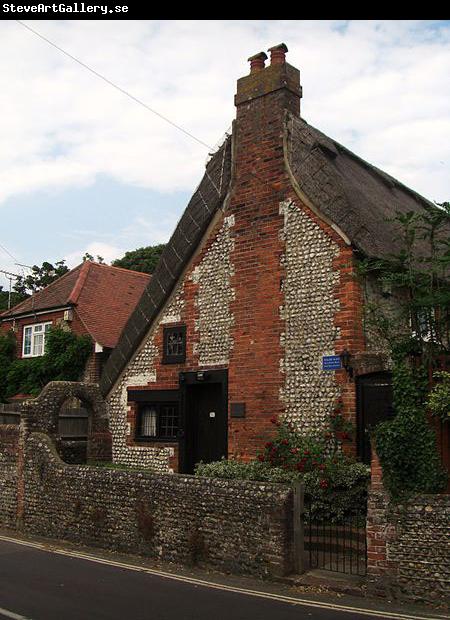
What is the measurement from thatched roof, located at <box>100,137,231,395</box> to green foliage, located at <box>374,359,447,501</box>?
7.74 metres

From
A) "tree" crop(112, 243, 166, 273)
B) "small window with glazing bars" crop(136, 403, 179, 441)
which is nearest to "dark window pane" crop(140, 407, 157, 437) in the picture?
"small window with glazing bars" crop(136, 403, 179, 441)

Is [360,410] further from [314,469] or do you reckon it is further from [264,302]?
[264,302]

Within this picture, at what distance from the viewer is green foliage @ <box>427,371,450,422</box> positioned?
27.7 ft

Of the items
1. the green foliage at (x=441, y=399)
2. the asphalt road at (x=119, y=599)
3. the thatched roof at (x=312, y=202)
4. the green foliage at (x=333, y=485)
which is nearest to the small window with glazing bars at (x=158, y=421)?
the thatched roof at (x=312, y=202)

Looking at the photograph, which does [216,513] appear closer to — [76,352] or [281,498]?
[281,498]

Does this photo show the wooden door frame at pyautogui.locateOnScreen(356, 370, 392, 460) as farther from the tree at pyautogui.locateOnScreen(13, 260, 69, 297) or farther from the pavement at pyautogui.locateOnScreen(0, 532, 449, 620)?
the tree at pyautogui.locateOnScreen(13, 260, 69, 297)

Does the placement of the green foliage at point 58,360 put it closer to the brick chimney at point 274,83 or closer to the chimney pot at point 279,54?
the brick chimney at point 274,83

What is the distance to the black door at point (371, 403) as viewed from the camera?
11.8m

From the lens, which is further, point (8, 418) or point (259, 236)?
point (8, 418)

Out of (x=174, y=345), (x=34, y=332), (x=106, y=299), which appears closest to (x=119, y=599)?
(x=174, y=345)

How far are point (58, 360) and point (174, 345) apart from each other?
358 inches

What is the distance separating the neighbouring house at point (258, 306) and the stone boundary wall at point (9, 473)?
2959 millimetres

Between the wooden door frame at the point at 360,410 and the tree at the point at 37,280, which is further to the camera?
the tree at the point at 37,280

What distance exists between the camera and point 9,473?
45.7ft
